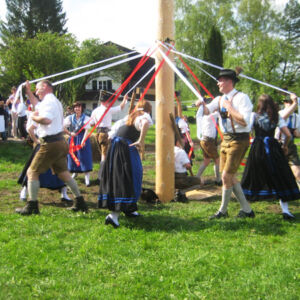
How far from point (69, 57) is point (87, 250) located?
73.7 ft

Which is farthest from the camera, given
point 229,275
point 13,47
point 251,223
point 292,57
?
point 292,57

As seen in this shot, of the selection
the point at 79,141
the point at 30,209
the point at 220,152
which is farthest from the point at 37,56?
the point at 220,152

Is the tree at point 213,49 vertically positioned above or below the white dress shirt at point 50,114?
above

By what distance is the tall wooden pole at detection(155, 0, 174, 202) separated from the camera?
525 centimetres

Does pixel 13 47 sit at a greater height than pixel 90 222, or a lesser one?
greater

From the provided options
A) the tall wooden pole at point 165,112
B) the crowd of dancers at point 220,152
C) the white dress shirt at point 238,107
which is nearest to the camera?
the white dress shirt at point 238,107

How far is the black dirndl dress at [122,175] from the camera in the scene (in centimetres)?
418

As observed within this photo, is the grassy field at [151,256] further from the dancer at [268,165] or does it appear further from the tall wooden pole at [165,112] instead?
the tall wooden pole at [165,112]

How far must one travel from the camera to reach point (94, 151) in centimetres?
1062

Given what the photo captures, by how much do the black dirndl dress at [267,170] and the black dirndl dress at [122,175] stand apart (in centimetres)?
166

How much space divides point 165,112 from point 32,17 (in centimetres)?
3651

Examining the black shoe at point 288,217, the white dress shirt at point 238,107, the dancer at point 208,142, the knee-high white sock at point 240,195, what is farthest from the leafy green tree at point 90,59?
the black shoe at point 288,217

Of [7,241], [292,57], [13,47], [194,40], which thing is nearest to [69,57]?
[13,47]

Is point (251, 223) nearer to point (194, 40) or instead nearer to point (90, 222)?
point (90, 222)
